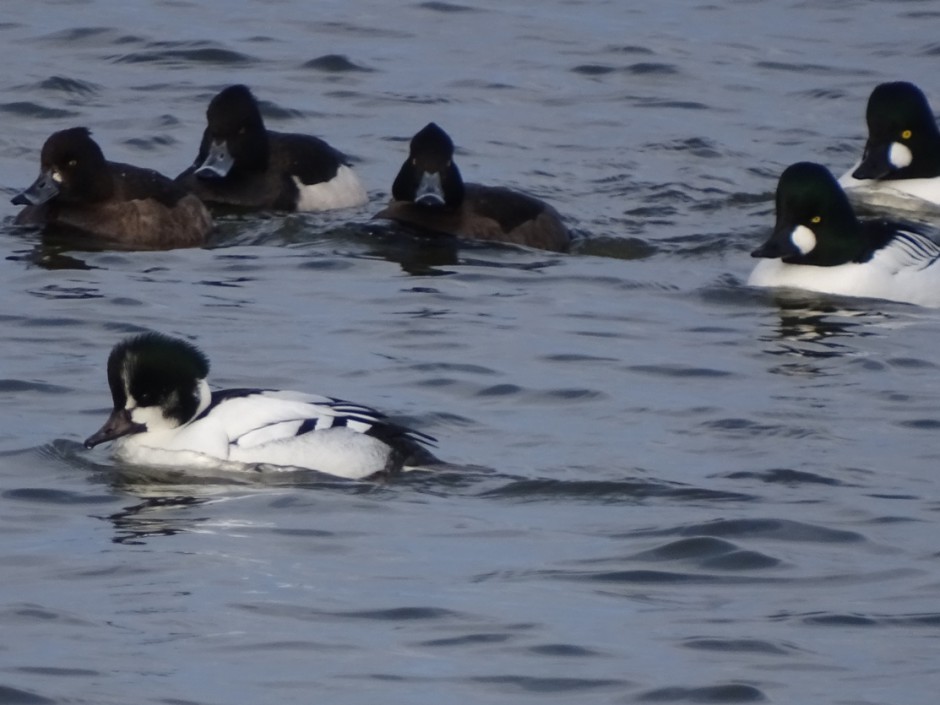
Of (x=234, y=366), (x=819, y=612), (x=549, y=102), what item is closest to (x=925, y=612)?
(x=819, y=612)

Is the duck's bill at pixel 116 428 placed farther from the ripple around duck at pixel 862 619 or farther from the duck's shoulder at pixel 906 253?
the duck's shoulder at pixel 906 253

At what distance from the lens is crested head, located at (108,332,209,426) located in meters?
9.74

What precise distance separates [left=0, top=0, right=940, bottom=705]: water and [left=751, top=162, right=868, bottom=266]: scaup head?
15.0 inches

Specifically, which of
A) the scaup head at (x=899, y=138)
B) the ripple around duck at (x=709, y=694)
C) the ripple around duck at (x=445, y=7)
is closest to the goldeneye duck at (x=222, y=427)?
the ripple around duck at (x=709, y=694)

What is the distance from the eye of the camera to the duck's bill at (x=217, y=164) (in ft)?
52.7

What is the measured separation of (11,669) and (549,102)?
13268 millimetres

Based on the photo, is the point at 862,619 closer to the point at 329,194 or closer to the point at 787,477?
→ the point at 787,477

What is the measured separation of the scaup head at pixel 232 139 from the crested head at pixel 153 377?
6.39 meters

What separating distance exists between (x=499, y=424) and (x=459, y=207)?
15.0ft

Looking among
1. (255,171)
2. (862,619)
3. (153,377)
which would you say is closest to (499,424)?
(153,377)

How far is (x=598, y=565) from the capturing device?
870 centimetres

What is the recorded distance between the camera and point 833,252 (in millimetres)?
14758

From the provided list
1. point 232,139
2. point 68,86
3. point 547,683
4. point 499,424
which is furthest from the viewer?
point 68,86

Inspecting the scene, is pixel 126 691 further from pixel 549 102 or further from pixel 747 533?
pixel 549 102
